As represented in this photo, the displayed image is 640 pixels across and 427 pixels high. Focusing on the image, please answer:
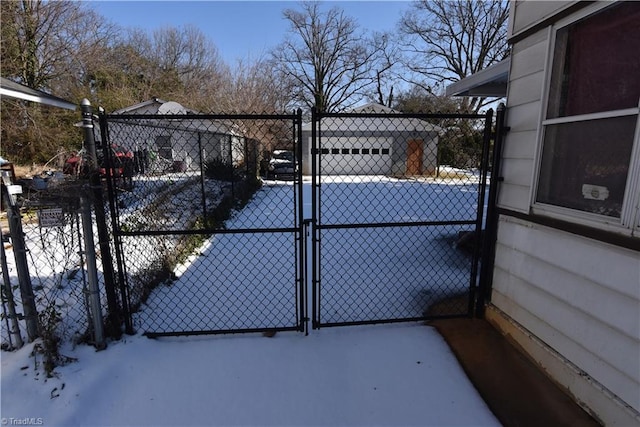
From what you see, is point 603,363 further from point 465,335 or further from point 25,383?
point 25,383

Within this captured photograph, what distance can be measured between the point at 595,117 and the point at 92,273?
138 inches

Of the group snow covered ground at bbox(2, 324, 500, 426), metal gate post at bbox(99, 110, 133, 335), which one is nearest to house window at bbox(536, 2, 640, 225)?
snow covered ground at bbox(2, 324, 500, 426)

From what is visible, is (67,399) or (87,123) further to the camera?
(87,123)

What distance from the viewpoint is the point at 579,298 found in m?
2.06

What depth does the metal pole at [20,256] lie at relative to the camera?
89.8 inches

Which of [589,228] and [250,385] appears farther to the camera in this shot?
[250,385]

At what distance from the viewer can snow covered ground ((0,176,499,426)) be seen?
204cm

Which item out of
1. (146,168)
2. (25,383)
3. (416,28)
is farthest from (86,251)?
(416,28)

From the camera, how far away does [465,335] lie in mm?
2824

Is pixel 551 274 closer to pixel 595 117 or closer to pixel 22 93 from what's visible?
pixel 595 117

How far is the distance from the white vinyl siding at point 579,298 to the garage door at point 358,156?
1205 cm

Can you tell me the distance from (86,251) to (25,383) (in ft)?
2.97

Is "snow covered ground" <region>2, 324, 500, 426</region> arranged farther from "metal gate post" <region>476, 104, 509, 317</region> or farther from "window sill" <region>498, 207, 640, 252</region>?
"window sill" <region>498, 207, 640, 252</region>

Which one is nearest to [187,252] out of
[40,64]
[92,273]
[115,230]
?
[115,230]
